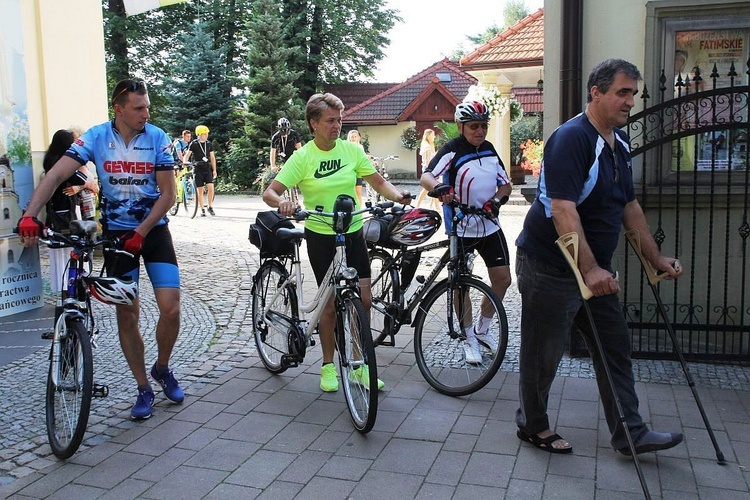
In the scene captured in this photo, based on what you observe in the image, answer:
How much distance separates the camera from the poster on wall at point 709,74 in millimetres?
6223

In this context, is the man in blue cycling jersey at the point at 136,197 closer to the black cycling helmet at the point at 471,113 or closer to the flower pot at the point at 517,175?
the black cycling helmet at the point at 471,113

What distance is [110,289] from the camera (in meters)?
4.38

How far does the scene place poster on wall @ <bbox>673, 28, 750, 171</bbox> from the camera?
20.4ft

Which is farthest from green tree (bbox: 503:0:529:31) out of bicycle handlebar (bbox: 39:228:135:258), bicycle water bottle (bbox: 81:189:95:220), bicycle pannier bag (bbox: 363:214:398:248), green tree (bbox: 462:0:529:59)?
bicycle handlebar (bbox: 39:228:135:258)

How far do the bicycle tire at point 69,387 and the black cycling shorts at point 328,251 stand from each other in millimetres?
1527

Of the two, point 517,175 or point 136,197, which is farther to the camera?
point 517,175

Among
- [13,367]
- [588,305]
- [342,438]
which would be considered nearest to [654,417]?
[588,305]

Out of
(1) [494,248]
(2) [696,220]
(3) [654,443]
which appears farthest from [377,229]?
(2) [696,220]

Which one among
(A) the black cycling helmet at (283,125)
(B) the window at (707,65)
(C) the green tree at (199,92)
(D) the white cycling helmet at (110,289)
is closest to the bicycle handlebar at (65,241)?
(D) the white cycling helmet at (110,289)

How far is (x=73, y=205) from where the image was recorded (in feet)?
27.5

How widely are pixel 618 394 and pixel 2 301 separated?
5877mm

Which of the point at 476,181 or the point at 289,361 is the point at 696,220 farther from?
the point at 289,361

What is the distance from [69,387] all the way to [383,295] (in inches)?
97.9

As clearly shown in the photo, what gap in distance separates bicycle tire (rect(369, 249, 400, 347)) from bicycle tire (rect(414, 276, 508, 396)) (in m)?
0.38
